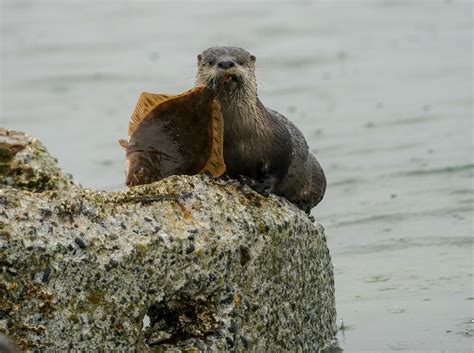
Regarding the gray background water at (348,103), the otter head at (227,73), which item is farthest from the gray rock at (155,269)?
the gray background water at (348,103)

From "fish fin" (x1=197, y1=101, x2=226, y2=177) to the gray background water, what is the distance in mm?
1428

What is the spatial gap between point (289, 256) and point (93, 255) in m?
1.17

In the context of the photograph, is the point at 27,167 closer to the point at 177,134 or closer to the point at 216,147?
the point at 177,134

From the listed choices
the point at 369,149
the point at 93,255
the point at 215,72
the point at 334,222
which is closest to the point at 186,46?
the point at 369,149

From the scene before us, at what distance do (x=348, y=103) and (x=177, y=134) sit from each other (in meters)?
8.42

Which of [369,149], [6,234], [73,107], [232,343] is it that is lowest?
[232,343]

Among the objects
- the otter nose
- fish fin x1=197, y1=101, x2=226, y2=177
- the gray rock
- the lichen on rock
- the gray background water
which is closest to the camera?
the gray rock

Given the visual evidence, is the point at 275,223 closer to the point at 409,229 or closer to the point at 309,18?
the point at 409,229

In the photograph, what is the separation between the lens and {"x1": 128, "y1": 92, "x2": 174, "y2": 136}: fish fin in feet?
18.0

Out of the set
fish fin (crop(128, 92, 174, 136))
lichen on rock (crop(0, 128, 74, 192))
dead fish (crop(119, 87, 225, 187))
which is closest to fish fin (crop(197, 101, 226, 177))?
dead fish (crop(119, 87, 225, 187))

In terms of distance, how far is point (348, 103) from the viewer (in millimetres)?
13742

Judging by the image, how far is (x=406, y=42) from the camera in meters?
16.6

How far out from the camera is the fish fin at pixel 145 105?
5.49m

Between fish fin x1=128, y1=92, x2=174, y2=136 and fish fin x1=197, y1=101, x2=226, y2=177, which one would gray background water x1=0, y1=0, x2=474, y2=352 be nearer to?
fish fin x1=197, y1=101, x2=226, y2=177
